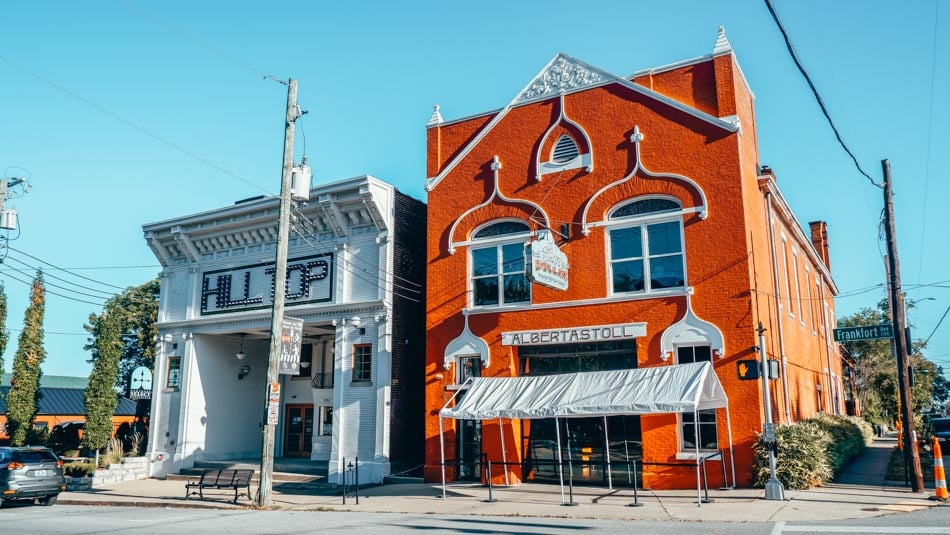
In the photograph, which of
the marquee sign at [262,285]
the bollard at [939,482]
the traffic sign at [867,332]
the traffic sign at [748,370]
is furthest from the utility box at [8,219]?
the bollard at [939,482]

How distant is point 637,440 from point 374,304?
28.8ft

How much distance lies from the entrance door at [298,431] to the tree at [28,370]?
991 centimetres

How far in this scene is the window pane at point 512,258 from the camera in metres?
20.3

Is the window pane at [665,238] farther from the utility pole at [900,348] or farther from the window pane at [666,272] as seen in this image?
the utility pole at [900,348]

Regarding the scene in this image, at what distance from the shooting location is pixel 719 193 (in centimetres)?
1775

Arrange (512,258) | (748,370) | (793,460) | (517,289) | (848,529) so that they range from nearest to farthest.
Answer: (848,529) → (793,460) → (748,370) → (517,289) → (512,258)

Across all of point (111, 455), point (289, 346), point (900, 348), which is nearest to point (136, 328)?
point (111, 455)

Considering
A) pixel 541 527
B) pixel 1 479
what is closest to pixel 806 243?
pixel 541 527

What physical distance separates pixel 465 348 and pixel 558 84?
785 cm

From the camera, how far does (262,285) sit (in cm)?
2531

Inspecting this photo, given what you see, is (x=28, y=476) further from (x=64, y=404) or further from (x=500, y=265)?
(x=64, y=404)

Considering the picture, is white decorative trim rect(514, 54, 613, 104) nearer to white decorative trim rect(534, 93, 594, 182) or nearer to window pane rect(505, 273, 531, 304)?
white decorative trim rect(534, 93, 594, 182)

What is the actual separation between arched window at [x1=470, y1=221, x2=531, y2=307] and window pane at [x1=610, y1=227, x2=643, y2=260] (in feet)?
7.97

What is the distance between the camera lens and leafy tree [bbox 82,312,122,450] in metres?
27.0
